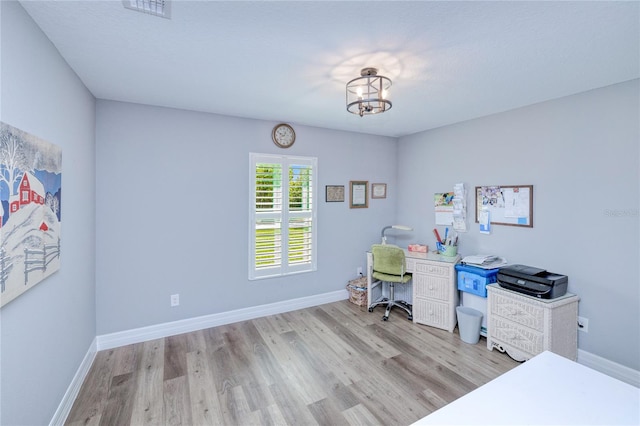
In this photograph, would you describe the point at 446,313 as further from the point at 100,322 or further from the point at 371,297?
the point at 100,322

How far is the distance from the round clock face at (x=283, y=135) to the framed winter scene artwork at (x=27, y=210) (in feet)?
6.68

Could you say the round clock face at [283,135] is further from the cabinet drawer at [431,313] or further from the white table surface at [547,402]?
the white table surface at [547,402]

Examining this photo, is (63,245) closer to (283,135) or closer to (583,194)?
(283,135)

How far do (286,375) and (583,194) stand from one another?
2963 millimetres

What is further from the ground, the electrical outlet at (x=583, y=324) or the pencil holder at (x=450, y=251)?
the pencil holder at (x=450, y=251)

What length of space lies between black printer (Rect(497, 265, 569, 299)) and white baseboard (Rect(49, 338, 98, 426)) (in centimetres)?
352

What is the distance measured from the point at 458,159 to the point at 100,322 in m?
4.21

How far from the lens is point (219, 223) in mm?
3178

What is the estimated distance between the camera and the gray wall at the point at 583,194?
2240 mm

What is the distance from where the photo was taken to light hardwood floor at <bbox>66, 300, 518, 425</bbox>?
6.35 feet

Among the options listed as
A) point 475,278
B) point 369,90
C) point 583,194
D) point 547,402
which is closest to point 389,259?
point 475,278

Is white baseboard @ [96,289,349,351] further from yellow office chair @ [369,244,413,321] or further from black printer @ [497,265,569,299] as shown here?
black printer @ [497,265,569,299]

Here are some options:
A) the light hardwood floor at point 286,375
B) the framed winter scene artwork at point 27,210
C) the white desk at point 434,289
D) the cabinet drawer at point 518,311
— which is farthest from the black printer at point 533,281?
the framed winter scene artwork at point 27,210

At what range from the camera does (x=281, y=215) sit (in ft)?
11.5
